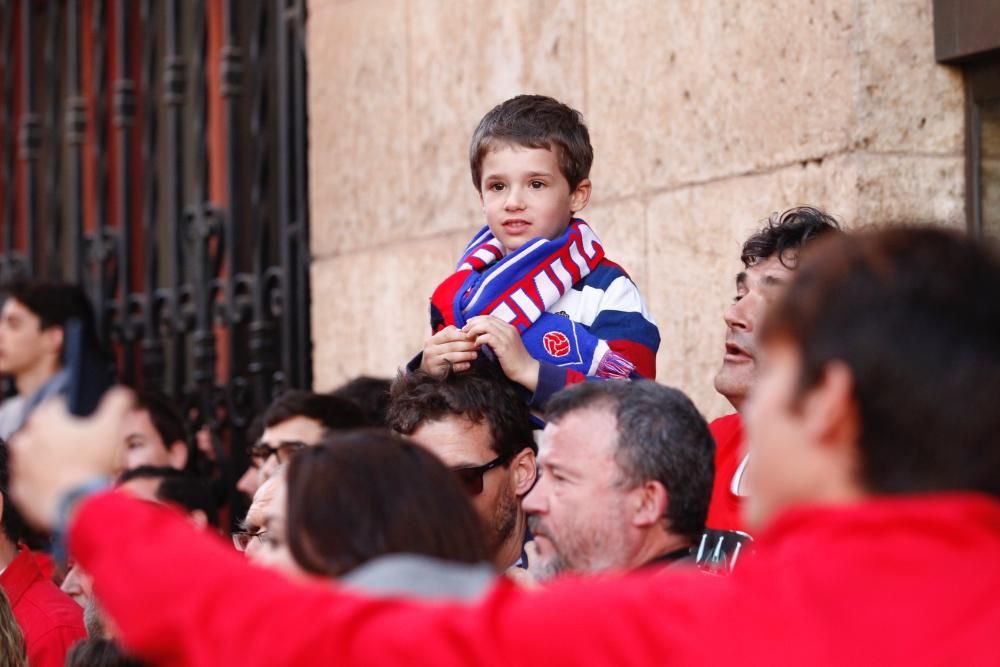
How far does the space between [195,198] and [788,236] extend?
13.0 ft

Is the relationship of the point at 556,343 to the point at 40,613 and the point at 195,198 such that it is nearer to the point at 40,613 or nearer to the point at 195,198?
the point at 40,613

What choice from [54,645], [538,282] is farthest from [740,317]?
[54,645]

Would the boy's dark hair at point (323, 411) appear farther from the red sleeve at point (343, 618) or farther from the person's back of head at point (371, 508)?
the red sleeve at point (343, 618)

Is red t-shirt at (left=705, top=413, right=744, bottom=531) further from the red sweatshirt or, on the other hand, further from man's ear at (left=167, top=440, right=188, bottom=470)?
man's ear at (left=167, top=440, right=188, bottom=470)

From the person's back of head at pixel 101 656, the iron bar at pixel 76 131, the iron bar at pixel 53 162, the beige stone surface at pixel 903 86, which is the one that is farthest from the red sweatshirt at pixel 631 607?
the iron bar at pixel 53 162

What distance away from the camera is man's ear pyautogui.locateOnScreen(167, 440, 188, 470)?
22.0ft

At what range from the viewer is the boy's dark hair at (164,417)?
670 centimetres

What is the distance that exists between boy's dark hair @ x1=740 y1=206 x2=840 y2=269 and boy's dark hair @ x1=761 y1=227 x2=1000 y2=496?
7.65 ft

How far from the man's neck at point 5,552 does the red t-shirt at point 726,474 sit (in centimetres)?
217

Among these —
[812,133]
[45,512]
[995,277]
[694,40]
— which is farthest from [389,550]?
[694,40]

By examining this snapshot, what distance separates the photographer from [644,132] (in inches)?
214

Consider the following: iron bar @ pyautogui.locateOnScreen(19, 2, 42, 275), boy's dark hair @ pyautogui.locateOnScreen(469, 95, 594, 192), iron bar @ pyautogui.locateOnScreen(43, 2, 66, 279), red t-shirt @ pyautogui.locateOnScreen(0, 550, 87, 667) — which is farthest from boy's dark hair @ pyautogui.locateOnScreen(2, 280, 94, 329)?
boy's dark hair @ pyautogui.locateOnScreen(469, 95, 594, 192)

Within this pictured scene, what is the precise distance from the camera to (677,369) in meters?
5.25

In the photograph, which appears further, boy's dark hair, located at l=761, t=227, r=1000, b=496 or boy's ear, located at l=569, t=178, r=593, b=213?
boy's ear, located at l=569, t=178, r=593, b=213
